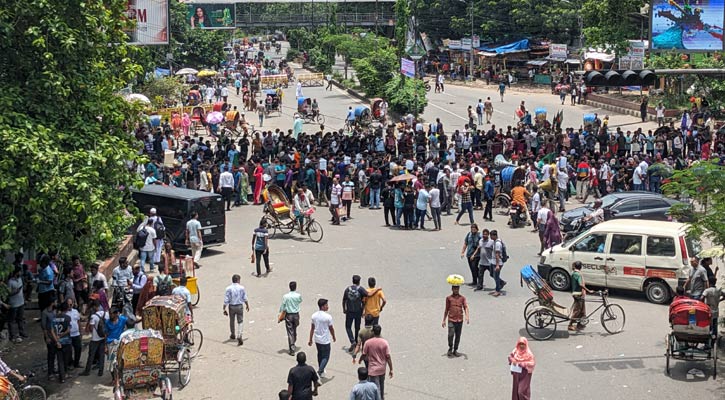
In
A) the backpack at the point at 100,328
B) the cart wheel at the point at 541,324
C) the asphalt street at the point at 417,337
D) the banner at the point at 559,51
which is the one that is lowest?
the asphalt street at the point at 417,337

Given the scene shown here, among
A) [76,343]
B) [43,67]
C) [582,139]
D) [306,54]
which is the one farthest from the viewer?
[306,54]

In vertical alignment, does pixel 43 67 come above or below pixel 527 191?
above

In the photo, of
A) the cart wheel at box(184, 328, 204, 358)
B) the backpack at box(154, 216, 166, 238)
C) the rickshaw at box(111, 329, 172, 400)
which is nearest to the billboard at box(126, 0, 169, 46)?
the backpack at box(154, 216, 166, 238)

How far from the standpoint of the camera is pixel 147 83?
4841 cm

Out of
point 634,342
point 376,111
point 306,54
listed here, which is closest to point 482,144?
point 376,111

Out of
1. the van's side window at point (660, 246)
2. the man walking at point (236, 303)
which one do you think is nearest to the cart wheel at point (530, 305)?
the van's side window at point (660, 246)

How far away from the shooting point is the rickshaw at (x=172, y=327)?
1473cm

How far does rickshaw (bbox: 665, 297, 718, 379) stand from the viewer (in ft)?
47.5

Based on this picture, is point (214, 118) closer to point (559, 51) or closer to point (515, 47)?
point (559, 51)

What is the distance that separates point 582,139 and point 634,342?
62.9ft

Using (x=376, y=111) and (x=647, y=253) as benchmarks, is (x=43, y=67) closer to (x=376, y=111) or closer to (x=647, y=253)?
(x=647, y=253)

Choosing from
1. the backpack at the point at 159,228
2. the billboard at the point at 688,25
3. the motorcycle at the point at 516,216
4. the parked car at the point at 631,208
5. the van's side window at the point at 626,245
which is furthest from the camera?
the billboard at the point at 688,25

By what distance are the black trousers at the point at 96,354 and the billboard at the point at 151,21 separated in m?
22.2

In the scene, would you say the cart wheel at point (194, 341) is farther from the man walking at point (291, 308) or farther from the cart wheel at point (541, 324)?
the cart wheel at point (541, 324)
